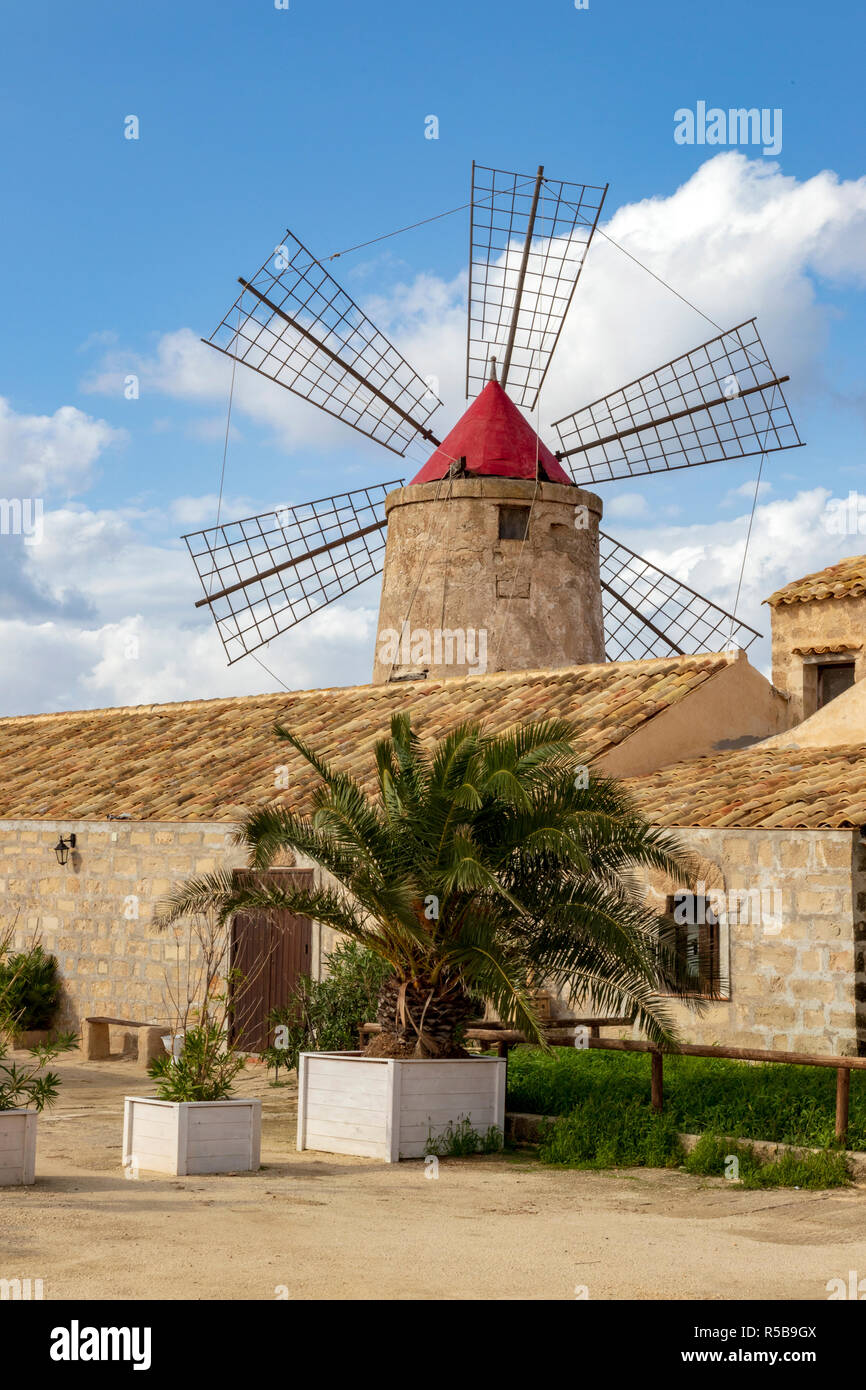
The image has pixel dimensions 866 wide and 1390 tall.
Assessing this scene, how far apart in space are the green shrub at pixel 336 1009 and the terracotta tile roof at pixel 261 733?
2671mm

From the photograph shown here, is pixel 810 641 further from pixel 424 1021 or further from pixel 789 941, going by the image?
pixel 424 1021

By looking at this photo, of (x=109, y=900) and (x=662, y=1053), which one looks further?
(x=109, y=900)

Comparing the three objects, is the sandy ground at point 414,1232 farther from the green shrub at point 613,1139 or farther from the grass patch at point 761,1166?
the green shrub at point 613,1139

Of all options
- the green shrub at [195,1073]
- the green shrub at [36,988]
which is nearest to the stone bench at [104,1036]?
the green shrub at [36,988]

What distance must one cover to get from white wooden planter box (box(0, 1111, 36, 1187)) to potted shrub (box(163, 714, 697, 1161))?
228 centimetres

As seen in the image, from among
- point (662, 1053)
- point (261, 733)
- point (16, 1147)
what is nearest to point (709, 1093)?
point (662, 1053)

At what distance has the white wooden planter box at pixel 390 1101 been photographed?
→ 1027 centimetres

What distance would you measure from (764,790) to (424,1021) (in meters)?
4.36

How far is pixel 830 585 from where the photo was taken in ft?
59.7

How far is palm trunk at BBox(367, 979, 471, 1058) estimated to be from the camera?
1069 centimetres

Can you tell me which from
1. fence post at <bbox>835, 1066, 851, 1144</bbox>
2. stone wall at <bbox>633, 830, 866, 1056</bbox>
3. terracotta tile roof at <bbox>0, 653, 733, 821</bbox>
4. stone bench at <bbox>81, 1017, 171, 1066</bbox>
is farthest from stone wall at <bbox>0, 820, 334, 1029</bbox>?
fence post at <bbox>835, 1066, 851, 1144</bbox>
